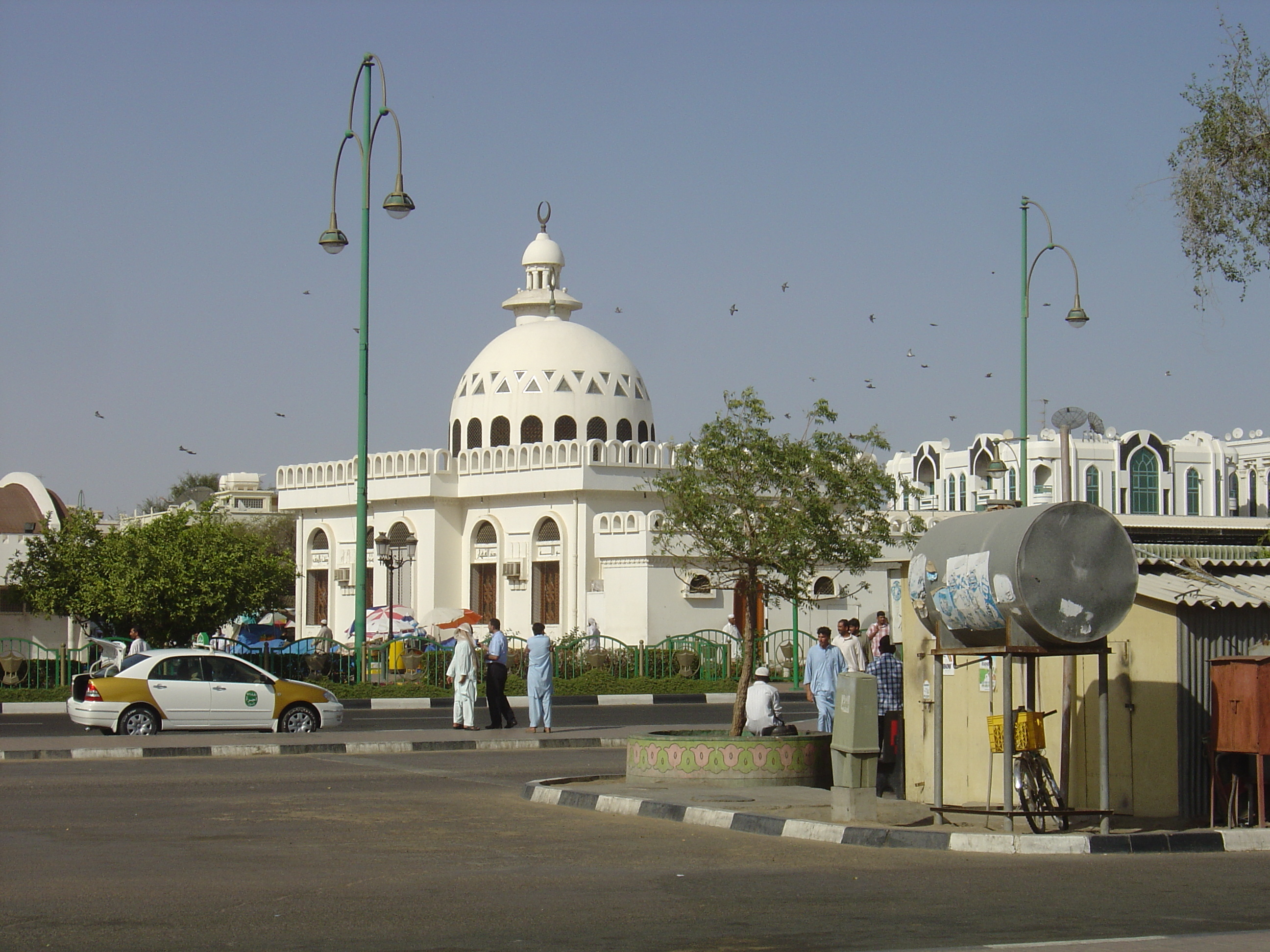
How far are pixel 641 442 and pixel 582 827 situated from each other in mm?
34757

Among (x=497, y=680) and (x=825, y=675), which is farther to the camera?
(x=497, y=680)

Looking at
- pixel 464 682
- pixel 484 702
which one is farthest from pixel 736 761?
pixel 484 702

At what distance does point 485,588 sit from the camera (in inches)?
1780

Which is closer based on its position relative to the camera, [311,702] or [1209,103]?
[1209,103]

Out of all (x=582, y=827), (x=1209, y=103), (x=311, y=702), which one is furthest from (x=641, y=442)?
(x=582, y=827)

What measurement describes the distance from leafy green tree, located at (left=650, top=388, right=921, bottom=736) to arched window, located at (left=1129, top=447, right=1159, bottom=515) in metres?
57.7

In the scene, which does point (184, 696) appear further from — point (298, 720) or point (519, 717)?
point (519, 717)

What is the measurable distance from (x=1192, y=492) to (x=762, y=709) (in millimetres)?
64132

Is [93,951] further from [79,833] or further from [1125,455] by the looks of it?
[1125,455]

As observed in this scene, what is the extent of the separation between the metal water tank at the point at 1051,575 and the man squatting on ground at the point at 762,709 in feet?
14.9

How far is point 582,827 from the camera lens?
38.8ft

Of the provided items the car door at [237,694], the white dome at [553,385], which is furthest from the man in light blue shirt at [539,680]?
the white dome at [553,385]

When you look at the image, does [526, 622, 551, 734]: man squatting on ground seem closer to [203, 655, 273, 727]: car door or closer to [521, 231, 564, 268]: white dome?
[203, 655, 273, 727]: car door

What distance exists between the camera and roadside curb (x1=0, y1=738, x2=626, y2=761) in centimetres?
1789
